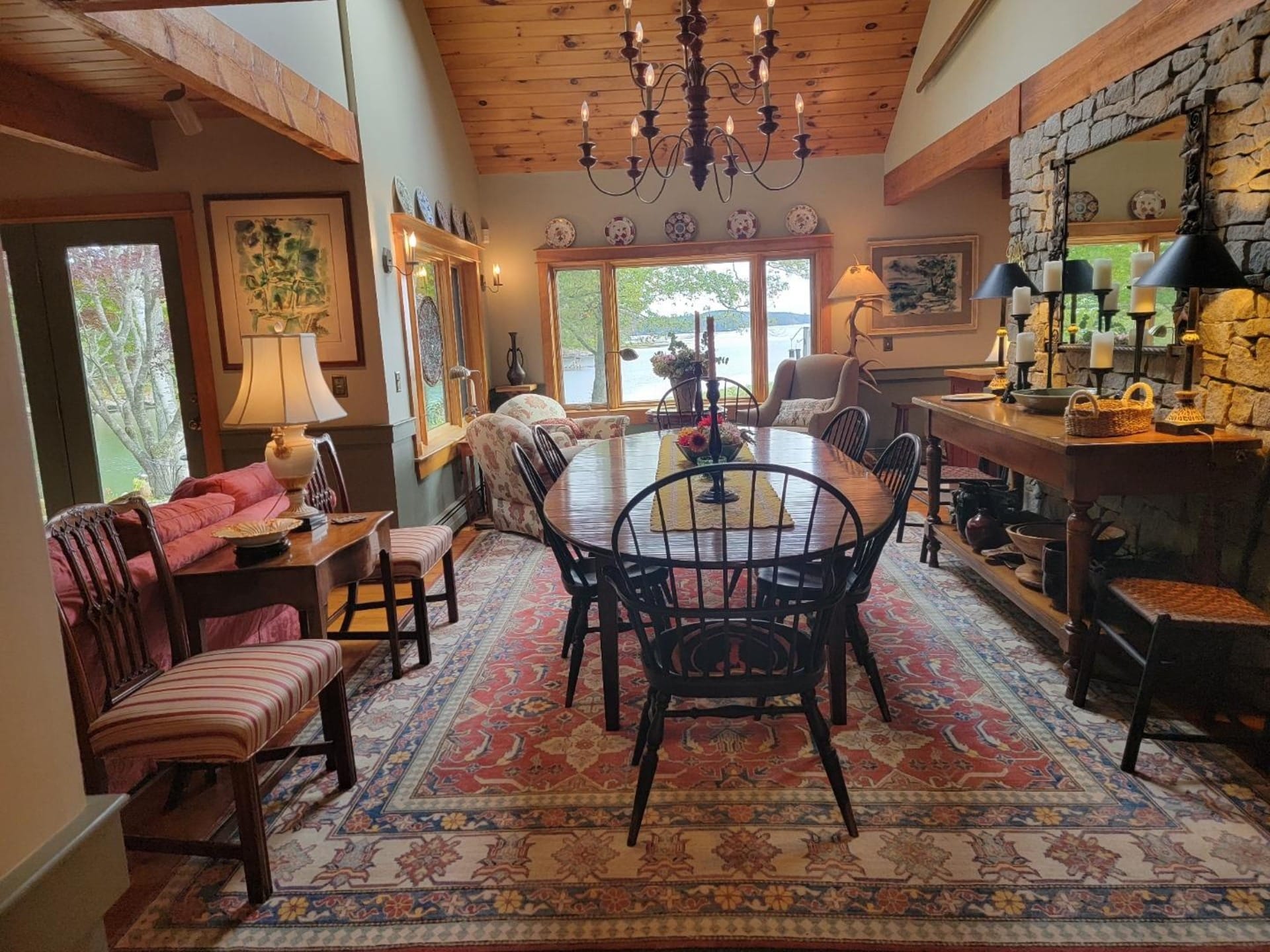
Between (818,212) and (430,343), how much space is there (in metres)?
3.51

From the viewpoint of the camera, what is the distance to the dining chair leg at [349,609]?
3.42m

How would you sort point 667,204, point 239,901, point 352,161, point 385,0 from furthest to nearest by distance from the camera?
point 667,204, point 385,0, point 352,161, point 239,901

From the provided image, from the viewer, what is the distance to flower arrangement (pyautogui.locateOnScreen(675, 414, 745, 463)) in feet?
9.84

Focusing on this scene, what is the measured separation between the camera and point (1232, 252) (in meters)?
2.53

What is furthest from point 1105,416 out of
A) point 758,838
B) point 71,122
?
point 71,122

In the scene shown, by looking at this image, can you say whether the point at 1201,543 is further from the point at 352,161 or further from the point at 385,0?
the point at 385,0

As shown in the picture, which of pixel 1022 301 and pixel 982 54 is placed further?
pixel 982 54

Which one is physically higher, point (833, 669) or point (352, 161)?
point (352, 161)

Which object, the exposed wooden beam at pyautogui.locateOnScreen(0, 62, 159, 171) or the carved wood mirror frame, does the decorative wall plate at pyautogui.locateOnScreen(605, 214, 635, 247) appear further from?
the carved wood mirror frame

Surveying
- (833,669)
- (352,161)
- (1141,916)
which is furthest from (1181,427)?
(352,161)

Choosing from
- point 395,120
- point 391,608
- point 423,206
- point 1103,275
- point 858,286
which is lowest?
point 391,608

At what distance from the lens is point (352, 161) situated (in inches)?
159

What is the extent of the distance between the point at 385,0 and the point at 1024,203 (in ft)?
12.2

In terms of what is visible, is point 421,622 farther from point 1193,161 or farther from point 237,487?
point 1193,161
